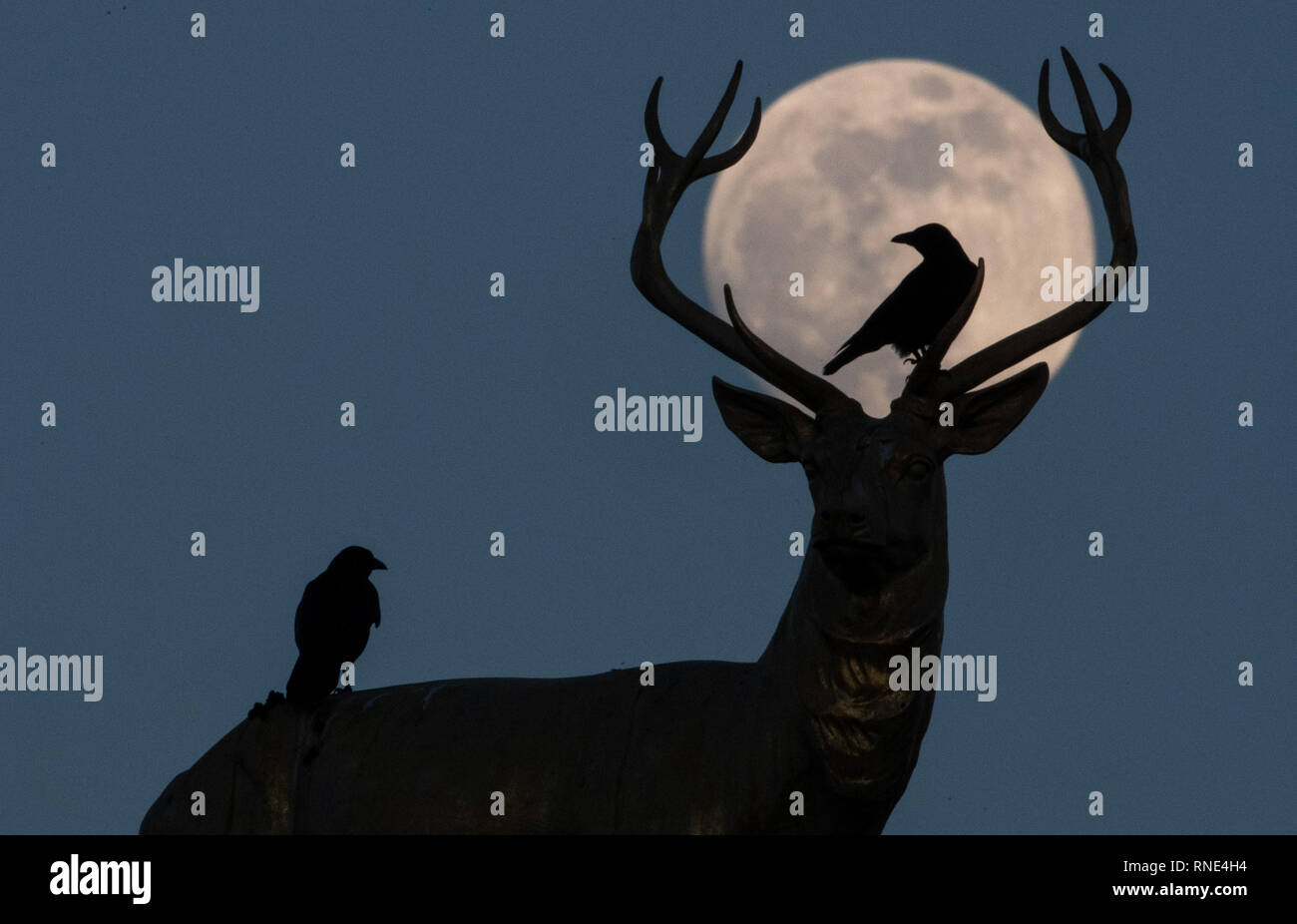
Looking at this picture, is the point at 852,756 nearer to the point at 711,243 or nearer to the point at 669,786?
the point at 669,786

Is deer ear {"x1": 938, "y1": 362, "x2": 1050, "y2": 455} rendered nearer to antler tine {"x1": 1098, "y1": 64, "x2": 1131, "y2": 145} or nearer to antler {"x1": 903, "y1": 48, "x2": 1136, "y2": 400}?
antler {"x1": 903, "y1": 48, "x2": 1136, "y2": 400}

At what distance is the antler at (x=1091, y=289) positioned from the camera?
1437cm

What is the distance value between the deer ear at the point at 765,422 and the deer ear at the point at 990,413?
75cm

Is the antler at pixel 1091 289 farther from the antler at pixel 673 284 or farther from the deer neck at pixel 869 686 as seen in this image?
the deer neck at pixel 869 686

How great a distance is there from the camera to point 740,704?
47.6 ft

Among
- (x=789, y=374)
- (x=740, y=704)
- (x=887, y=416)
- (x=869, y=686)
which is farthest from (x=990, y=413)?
(x=740, y=704)

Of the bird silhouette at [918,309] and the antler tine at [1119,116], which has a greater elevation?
the antler tine at [1119,116]

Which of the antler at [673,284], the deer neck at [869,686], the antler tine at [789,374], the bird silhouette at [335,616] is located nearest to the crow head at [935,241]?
the antler at [673,284]

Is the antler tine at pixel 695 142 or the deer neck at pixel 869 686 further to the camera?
the antler tine at pixel 695 142

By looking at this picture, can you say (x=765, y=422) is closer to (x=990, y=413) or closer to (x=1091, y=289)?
(x=990, y=413)

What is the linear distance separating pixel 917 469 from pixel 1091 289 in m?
1.54

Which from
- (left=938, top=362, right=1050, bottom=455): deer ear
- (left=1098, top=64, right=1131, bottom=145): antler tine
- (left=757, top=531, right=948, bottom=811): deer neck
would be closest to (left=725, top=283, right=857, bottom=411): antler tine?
(left=938, top=362, right=1050, bottom=455): deer ear
